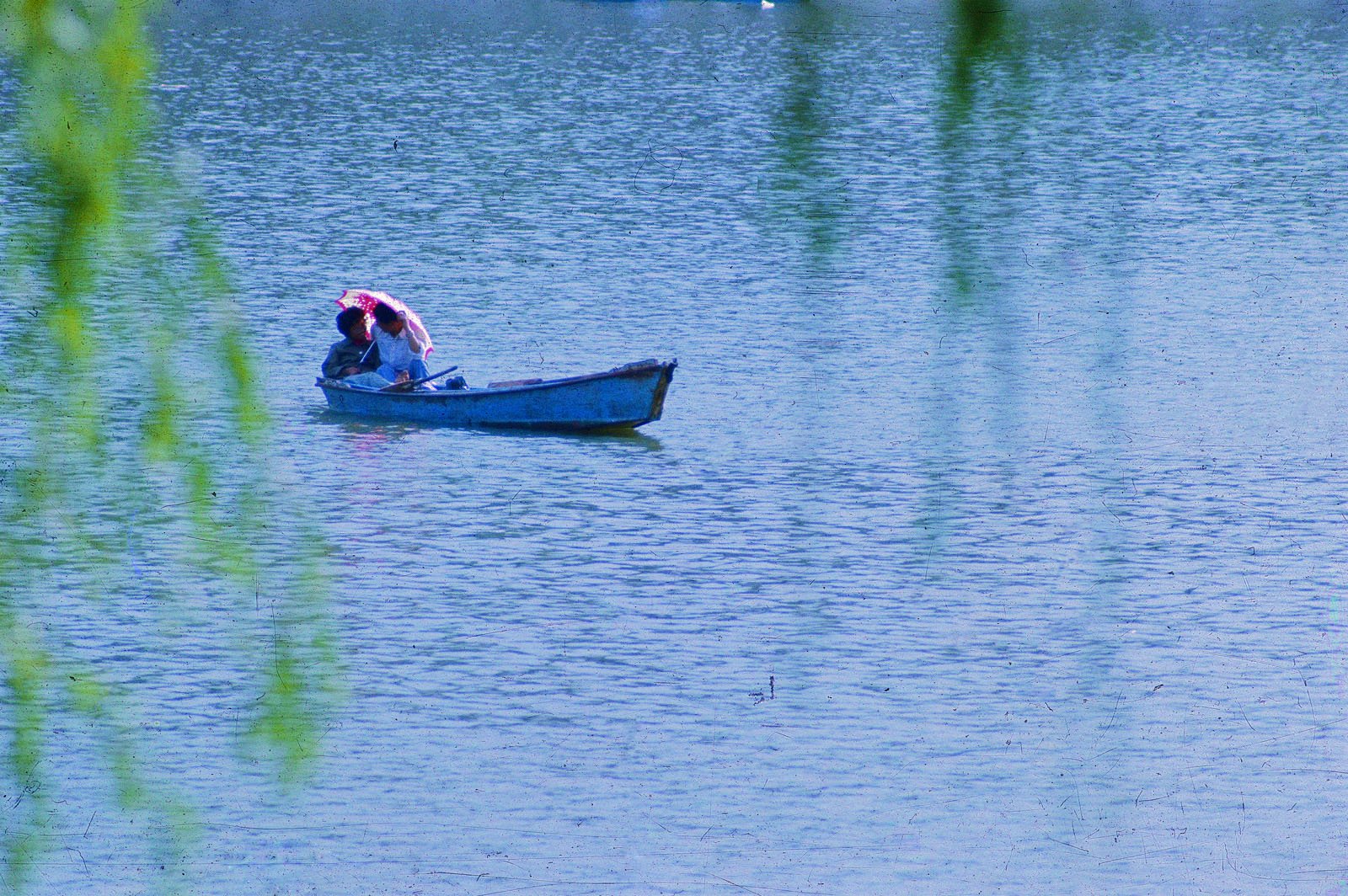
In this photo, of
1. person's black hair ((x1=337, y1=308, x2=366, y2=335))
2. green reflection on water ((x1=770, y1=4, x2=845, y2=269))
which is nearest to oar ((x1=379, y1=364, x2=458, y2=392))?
person's black hair ((x1=337, y1=308, x2=366, y2=335))

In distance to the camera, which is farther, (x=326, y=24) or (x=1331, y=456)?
(x=326, y=24)

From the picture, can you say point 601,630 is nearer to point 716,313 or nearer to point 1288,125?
point 716,313

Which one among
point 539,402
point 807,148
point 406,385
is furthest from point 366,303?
point 807,148

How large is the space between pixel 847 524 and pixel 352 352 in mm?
6876

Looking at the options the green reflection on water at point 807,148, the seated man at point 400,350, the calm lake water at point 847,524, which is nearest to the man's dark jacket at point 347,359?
the seated man at point 400,350

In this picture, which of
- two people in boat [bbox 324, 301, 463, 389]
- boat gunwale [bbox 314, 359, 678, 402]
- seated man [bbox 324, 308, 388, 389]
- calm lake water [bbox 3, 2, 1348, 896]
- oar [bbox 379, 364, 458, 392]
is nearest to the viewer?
calm lake water [bbox 3, 2, 1348, 896]

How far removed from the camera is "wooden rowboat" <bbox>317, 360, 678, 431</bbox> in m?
Result: 23.1

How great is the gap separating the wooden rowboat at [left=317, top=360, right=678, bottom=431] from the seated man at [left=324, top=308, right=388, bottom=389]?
31cm

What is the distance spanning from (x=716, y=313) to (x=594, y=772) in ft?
52.7

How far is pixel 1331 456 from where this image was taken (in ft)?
72.4

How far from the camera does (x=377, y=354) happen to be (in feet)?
79.7

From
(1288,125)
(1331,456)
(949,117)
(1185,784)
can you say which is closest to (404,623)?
(1185,784)

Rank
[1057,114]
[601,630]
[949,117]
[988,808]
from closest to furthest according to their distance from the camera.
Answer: [949,117]
[988,808]
[601,630]
[1057,114]

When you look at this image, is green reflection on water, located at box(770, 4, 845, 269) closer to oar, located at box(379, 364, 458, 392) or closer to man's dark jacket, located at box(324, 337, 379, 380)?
oar, located at box(379, 364, 458, 392)
